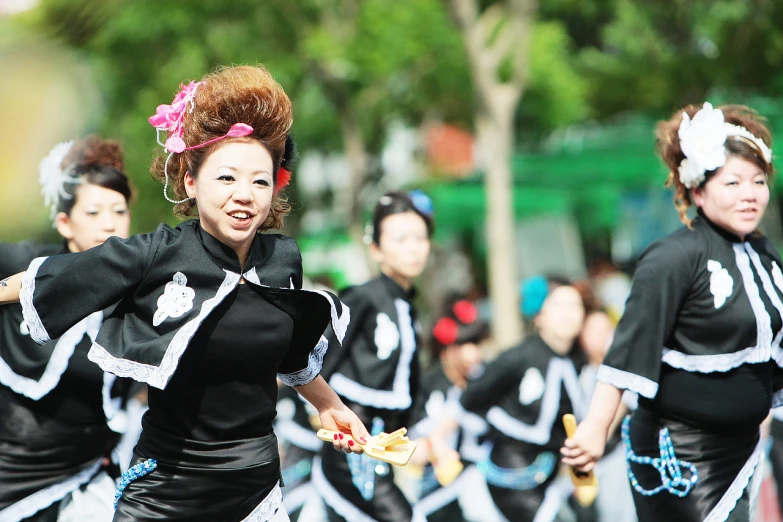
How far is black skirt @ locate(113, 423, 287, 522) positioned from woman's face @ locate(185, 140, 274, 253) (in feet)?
2.04

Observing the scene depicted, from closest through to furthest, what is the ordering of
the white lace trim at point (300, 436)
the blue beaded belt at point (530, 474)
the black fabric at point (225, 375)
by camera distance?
1. the black fabric at point (225, 375)
2. the blue beaded belt at point (530, 474)
3. the white lace trim at point (300, 436)

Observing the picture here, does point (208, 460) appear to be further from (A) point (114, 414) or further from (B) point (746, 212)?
(B) point (746, 212)

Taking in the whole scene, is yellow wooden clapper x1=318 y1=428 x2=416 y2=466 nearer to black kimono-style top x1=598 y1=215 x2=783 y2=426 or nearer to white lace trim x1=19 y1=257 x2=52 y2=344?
black kimono-style top x1=598 y1=215 x2=783 y2=426

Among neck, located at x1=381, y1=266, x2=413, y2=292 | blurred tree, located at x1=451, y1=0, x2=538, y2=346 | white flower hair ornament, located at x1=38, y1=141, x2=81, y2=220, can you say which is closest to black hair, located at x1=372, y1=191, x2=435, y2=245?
neck, located at x1=381, y1=266, x2=413, y2=292

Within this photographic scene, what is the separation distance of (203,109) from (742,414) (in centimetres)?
222

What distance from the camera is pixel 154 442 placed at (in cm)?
339

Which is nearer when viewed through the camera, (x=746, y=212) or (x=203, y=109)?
(x=203, y=109)

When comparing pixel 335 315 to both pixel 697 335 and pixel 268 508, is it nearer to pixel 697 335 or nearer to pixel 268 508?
pixel 268 508

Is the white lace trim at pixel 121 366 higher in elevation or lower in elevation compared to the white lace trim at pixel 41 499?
higher

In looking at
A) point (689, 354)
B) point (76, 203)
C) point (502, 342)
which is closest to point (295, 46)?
point (502, 342)

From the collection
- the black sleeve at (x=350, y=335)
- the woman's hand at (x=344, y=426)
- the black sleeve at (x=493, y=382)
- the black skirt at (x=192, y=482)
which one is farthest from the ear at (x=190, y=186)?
the black sleeve at (x=493, y=382)

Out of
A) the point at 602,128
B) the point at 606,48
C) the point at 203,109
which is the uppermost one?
the point at 606,48

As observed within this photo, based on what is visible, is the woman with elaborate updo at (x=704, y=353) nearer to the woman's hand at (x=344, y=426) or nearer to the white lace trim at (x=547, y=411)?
the woman's hand at (x=344, y=426)

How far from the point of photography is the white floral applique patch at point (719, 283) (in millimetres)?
4082
